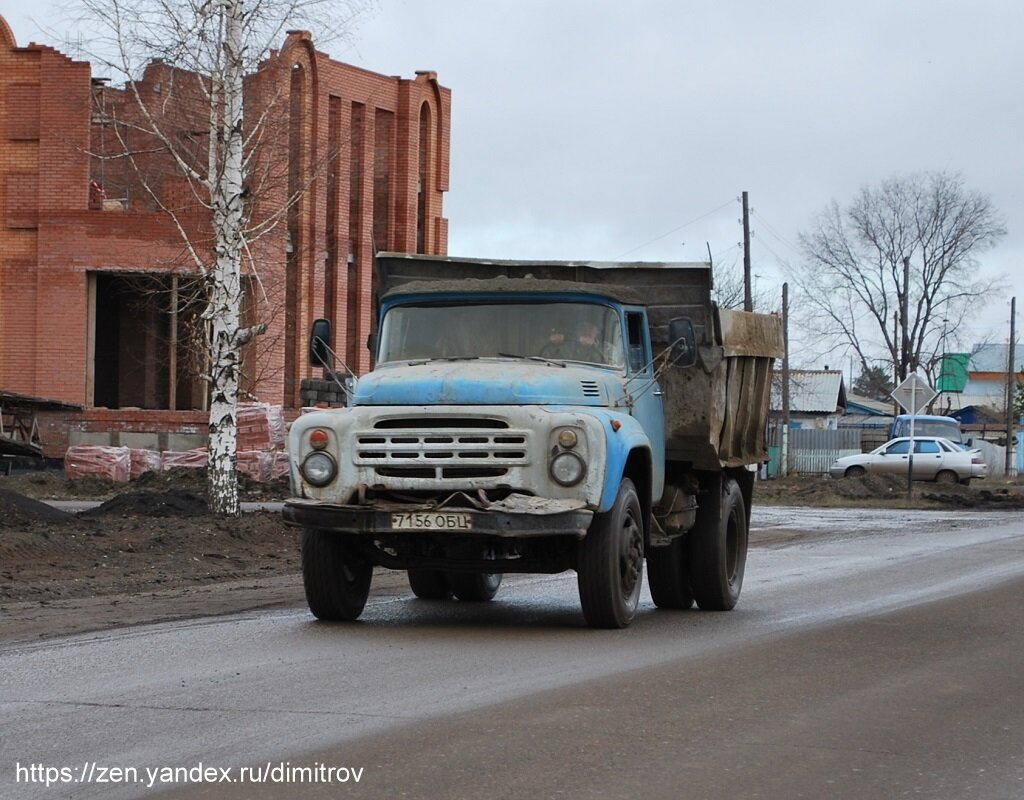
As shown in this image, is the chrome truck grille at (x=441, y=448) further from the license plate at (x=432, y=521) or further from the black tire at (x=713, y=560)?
the black tire at (x=713, y=560)

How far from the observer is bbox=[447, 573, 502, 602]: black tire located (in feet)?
43.9

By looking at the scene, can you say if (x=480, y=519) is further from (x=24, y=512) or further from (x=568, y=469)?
(x=24, y=512)

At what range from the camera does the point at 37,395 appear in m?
37.5

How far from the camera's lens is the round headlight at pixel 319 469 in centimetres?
1064

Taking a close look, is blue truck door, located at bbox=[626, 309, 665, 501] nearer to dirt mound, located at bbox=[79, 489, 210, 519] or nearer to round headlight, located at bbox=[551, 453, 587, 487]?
round headlight, located at bbox=[551, 453, 587, 487]

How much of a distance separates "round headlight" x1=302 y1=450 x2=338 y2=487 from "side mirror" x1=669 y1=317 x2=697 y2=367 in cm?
279

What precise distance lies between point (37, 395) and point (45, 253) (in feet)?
10.9

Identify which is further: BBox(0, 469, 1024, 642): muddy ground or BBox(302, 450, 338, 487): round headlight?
BBox(0, 469, 1024, 642): muddy ground

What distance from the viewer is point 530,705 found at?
25.5ft

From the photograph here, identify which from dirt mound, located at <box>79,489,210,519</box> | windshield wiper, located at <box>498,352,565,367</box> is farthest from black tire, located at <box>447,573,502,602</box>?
dirt mound, located at <box>79,489,210,519</box>

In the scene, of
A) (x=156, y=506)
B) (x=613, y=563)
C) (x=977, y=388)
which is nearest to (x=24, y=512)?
(x=156, y=506)

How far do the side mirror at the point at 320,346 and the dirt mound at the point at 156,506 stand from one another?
400 inches

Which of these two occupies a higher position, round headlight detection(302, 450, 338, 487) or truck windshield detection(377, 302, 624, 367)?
truck windshield detection(377, 302, 624, 367)

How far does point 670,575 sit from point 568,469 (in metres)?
3.11
